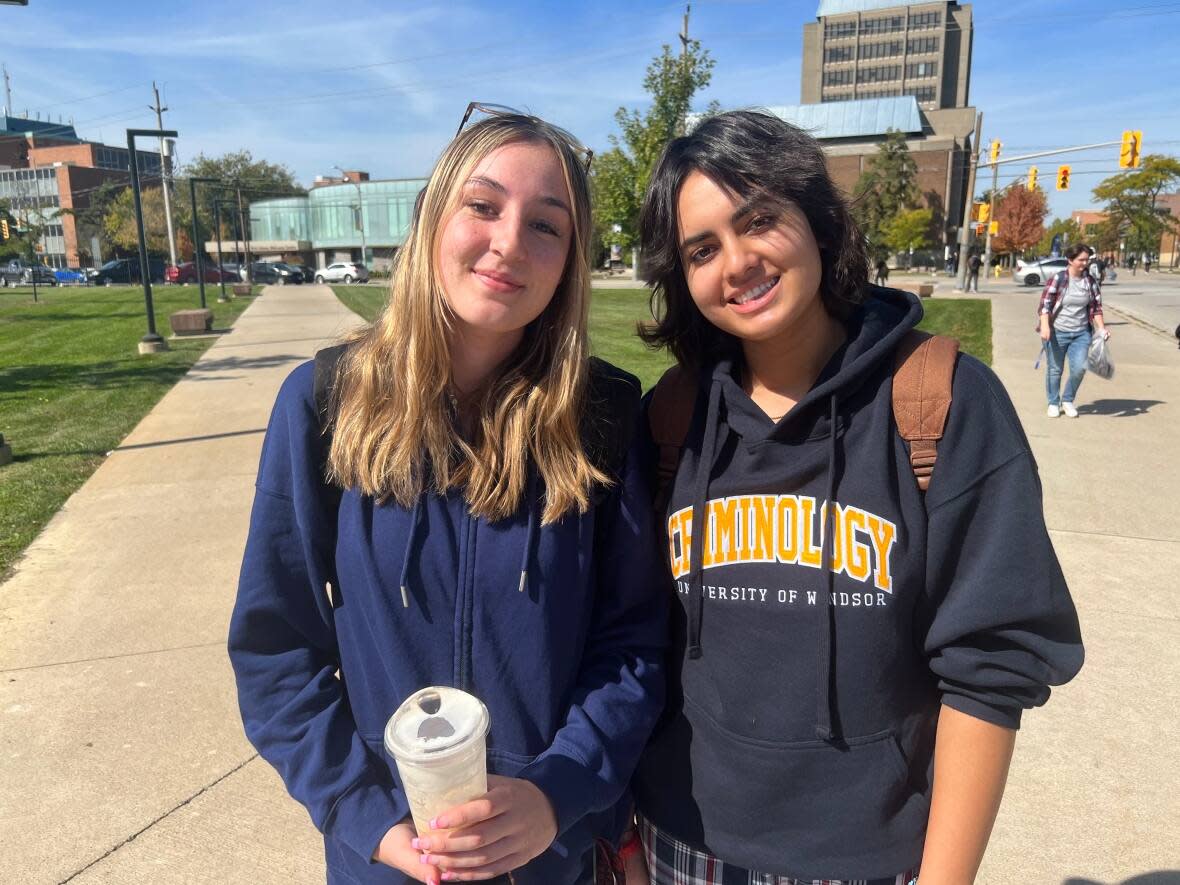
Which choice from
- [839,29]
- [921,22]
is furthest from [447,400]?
[839,29]

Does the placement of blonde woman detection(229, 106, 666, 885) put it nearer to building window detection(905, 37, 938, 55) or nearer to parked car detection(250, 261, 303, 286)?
parked car detection(250, 261, 303, 286)

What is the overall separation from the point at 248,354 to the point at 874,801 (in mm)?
14247

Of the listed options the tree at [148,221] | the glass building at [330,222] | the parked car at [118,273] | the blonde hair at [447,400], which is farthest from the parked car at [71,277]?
the blonde hair at [447,400]

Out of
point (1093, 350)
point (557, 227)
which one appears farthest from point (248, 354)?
point (557, 227)

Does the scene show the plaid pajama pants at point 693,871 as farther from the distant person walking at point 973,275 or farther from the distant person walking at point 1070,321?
the distant person walking at point 973,275

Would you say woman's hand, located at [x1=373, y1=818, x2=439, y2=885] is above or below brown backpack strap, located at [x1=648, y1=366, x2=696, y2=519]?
below

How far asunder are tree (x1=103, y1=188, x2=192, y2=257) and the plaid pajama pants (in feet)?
202

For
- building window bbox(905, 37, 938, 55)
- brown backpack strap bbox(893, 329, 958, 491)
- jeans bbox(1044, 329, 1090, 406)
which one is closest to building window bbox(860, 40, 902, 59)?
building window bbox(905, 37, 938, 55)

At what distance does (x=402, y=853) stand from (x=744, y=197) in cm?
122

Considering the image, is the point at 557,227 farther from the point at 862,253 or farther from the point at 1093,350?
the point at 1093,350

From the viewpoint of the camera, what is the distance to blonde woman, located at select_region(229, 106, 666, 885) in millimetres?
1438

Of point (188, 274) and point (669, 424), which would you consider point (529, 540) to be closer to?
point (669, 424)

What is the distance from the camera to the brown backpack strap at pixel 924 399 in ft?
4.33

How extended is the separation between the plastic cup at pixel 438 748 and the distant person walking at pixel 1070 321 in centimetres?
886
